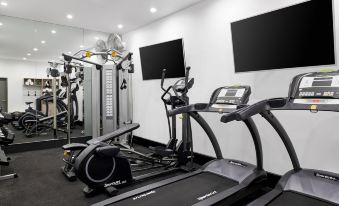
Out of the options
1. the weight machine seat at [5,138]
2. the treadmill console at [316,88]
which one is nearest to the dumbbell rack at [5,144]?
the weight machine seat at [5,138]

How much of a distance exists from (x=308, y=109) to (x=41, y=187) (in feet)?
11.0

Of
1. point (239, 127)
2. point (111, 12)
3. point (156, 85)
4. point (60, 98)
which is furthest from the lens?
point (60, 98)

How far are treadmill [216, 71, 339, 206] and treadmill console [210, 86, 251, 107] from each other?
1.45 feet

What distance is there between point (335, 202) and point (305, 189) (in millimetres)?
271

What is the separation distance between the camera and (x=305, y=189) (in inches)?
89.8

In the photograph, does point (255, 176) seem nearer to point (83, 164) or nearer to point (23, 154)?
point (83, 164)

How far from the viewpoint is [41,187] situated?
318 centimetres

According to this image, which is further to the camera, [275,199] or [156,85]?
[156,85]

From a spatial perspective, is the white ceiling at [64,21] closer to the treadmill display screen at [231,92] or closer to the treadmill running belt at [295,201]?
the treadmill display screen at [231,92]

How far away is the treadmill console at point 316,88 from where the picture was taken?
1.95m

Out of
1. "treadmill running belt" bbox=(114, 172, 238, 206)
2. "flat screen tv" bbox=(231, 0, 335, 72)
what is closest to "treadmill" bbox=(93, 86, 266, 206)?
"treadmill running belt" bbox=(114, 172, 238, 206)

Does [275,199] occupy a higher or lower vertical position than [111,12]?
lower

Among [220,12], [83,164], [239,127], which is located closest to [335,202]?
[239,127]

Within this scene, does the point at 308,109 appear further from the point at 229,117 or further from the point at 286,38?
the point at 286,38
